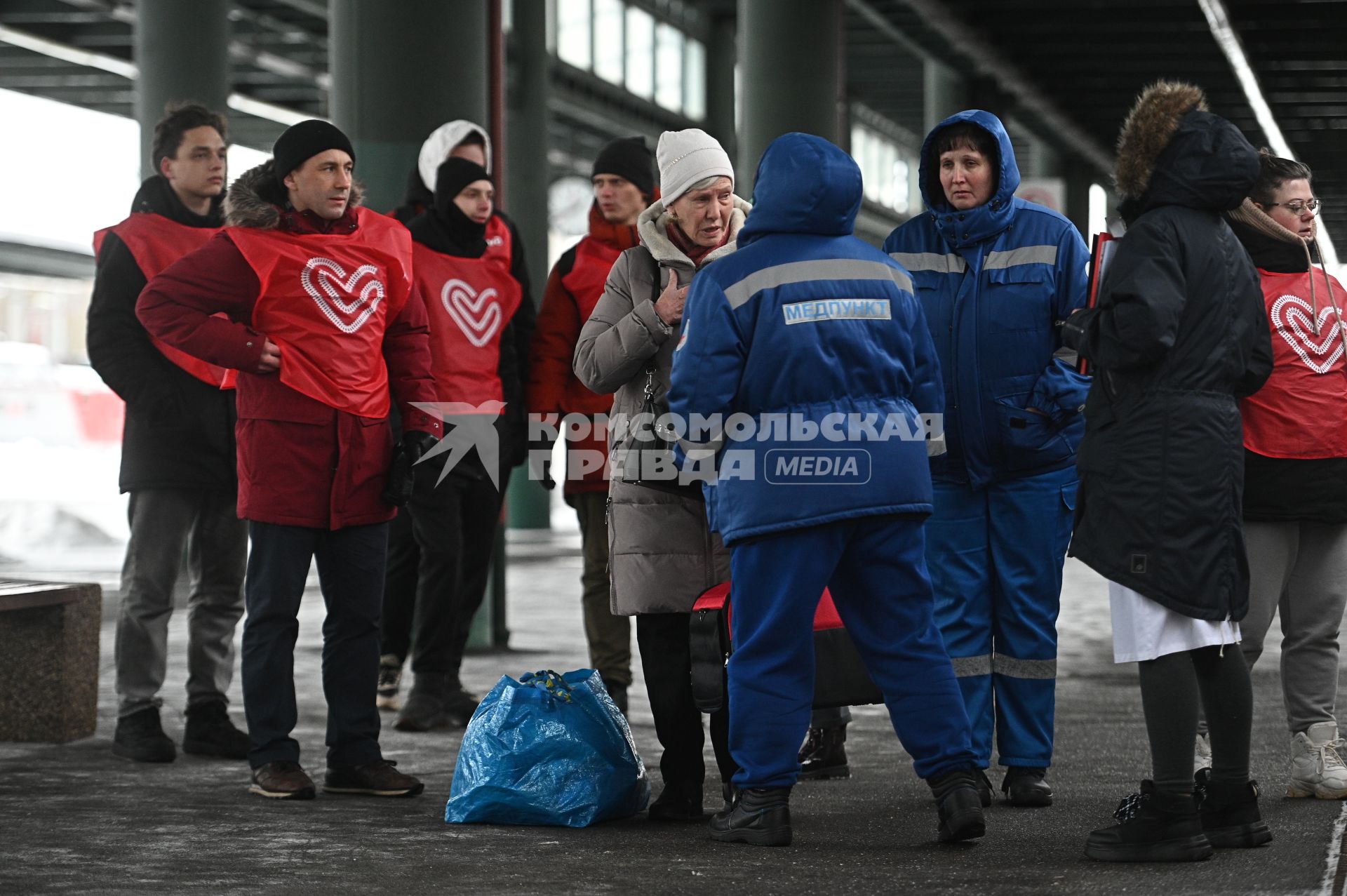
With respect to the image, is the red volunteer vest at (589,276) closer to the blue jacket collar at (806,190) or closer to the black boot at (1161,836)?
the blue jacket collar at (806,190)

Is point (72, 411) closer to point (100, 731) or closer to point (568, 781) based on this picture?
point (100, 731)

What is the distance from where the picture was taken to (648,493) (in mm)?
4969

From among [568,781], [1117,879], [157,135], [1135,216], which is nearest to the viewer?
[1117,879]

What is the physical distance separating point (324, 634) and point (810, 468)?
187 centimetres

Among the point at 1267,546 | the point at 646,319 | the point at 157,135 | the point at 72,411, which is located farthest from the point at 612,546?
the point at 72,411

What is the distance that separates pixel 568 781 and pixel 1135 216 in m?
2.12

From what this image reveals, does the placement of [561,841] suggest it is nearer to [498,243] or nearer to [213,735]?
[213,735]

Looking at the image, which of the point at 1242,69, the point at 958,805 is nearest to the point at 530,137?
the point at 1242,69

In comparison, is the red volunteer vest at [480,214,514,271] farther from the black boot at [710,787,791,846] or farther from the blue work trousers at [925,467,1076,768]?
the black boot at [710,787,791,846]

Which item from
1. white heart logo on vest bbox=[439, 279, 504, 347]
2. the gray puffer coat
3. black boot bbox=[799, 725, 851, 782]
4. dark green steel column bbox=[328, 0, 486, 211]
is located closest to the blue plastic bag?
the gray puffer coat

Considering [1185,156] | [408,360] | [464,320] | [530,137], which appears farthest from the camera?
[530,137]

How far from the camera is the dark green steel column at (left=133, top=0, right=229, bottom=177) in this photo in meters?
16.4

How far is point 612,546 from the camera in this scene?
5027 millimetres

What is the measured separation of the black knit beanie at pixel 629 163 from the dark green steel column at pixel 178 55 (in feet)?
34.4
